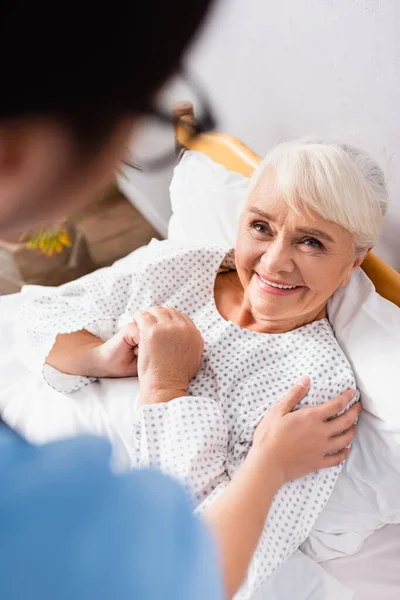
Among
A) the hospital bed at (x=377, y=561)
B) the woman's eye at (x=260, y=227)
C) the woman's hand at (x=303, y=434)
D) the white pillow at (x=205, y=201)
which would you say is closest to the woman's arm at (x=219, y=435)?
the woman's hand at (x=303, y=434)

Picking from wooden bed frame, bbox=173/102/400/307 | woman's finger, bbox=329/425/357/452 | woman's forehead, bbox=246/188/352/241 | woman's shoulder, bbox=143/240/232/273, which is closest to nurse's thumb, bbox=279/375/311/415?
woman's finger, bbox=329/425/357/452

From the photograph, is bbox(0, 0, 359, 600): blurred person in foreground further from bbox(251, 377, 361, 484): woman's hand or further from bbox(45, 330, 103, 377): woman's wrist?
bbox(45, 330, 103, 377): woman's wrist

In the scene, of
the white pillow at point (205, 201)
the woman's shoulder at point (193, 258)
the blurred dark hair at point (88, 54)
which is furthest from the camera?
the white pillow at point (205, 201)

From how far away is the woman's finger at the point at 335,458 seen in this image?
3.86 feet

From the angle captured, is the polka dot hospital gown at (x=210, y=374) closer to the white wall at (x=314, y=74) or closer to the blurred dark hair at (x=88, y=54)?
the white wall at (x=314, y=74)

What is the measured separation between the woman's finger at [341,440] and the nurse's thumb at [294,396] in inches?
4.1

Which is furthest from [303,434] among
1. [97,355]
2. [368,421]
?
[97,355]

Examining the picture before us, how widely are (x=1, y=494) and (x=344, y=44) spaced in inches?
53.3

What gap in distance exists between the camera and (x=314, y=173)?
1253 millimetres

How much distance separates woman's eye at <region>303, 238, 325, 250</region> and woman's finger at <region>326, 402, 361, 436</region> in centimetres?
35

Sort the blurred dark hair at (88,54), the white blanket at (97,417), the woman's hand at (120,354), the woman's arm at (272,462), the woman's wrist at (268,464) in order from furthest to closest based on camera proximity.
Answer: the woman's hand at (120,354), the white blanket at (97,417), the woman's wrist at (268,464), the woman's arm at (272,462), the blurred dark hair at (88,54)

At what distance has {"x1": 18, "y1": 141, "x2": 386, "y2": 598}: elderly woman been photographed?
1.16 metres

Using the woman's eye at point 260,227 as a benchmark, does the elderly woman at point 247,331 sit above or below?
below

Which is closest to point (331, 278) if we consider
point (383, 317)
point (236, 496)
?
point (383, 317)
